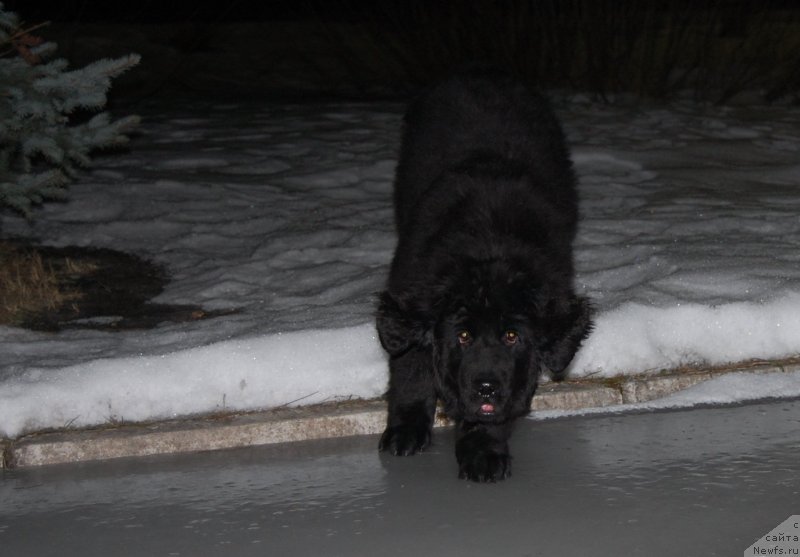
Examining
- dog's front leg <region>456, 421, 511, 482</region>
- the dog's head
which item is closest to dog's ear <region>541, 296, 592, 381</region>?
the dog's head

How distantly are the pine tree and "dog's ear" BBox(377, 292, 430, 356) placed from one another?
233 centimetres

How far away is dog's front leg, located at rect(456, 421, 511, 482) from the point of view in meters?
4.44

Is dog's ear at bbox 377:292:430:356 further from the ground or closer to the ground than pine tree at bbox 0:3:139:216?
closer to the ground

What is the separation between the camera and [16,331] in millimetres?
5934

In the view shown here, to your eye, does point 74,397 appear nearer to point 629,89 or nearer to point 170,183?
point 170,183

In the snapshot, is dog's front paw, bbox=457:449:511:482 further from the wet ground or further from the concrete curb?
the concrete curb

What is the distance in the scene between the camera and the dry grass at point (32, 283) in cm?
630

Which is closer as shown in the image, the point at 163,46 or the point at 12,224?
the point at 12,224

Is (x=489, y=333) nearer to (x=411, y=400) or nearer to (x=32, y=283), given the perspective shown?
(x=411, y=400)

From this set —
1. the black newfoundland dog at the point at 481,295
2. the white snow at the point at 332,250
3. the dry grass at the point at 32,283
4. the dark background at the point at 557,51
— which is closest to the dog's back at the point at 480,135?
the black newfoundland dog at the point at 481,295

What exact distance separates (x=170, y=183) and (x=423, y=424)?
477 centimetres

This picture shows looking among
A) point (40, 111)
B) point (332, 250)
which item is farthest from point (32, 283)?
point (332, 250)

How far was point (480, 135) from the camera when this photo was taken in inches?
224

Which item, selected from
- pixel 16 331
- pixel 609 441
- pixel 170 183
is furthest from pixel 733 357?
pixel 170 183
